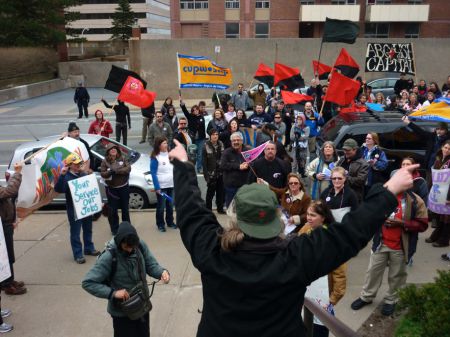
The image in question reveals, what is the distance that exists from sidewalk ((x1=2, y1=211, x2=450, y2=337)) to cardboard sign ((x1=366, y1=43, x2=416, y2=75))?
389 inches

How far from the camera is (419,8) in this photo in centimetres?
4103

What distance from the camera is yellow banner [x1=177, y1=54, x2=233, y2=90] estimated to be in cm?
1372

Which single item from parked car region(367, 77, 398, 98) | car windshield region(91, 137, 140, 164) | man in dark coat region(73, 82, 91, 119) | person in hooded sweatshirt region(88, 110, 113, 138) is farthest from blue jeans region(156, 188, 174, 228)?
parked car region(367, 77, 398, 98)

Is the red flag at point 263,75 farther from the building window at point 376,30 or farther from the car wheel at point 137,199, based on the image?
the building window at point 376,30

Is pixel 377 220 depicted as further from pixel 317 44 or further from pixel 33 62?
pixel 33 62

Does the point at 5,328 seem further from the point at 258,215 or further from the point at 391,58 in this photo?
the point at 391,58

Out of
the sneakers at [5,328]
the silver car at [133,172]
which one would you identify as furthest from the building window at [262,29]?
the sneakers at [5,328]

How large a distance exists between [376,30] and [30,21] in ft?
99.2

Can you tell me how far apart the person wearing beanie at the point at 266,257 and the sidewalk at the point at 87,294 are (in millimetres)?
3309

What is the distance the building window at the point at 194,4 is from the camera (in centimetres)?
4228

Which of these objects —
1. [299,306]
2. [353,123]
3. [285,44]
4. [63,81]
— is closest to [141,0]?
[63,81]

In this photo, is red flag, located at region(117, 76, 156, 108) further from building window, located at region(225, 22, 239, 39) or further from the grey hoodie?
building window, located at region(225, 22, 239, 39)

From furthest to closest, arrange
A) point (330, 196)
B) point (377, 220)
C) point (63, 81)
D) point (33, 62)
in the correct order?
point (63, 81) < point (33, 62) < point (330, 196) < point (377, 220)

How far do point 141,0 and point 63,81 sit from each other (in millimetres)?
55541
